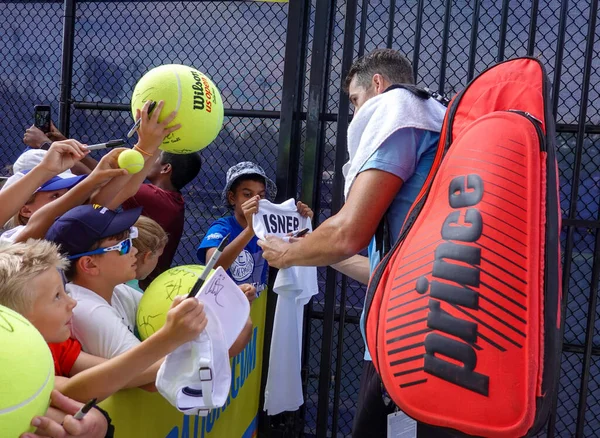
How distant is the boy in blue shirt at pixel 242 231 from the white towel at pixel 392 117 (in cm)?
117

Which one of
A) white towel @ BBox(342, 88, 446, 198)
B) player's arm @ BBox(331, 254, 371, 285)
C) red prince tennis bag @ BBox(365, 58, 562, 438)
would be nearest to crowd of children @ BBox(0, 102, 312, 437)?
player's arm @ BBox(331, 254, 371, 285)

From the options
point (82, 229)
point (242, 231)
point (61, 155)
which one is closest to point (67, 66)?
point (242, 231)

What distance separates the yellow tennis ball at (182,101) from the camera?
223cm

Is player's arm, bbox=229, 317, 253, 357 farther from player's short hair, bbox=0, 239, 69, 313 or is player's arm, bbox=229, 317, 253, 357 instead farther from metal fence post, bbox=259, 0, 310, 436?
metal fence post, bbox=259, 0, 310, 436

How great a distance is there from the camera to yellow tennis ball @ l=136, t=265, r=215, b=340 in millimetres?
1879

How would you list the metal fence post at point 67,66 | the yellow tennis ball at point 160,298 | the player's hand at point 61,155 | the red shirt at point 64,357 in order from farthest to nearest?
the metal fence post at point 67,66
the player's hand at point 61,155
the yellow tennis ball at point 160,298
the red shirt at point 64,357

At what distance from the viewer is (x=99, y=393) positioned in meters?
1.39

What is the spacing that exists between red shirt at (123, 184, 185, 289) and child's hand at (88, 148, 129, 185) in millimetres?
603

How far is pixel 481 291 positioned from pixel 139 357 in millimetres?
799

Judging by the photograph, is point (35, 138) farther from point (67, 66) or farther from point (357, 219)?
point (357, 219)

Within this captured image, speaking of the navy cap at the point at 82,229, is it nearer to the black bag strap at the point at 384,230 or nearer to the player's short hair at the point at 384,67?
the black bag strap at the point at 384,230

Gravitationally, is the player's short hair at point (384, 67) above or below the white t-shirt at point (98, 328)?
above

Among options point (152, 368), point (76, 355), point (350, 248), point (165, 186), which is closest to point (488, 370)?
point (350, 248)

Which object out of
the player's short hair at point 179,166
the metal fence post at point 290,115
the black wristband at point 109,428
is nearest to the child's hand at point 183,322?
the black wristband at point 109,428
